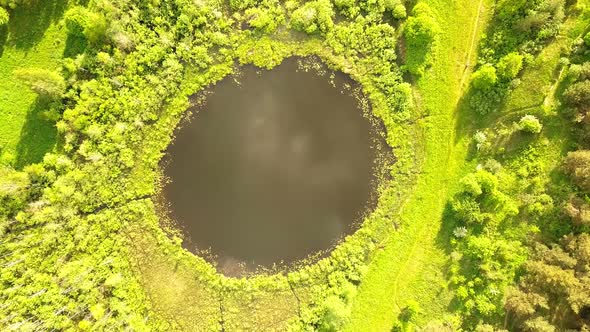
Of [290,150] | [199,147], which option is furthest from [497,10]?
[199,147]

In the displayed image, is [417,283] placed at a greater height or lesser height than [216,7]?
lesser

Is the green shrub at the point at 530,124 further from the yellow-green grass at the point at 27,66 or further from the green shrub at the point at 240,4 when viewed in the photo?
the yellow-green grass at the point at 27,66

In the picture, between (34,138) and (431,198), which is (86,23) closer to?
(34,138)

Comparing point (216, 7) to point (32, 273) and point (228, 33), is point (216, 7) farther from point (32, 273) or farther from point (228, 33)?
point (32, 273)

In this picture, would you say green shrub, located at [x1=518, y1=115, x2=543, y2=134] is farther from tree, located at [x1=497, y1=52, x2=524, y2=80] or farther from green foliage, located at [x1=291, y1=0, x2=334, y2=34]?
green foliage, located at [x1=291, y1=0, x2=334, y2=34]

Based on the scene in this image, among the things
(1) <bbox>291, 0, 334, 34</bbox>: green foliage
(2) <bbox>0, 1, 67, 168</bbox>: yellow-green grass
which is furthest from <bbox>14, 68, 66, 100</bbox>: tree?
(1) <bbox>291, 0, 334, 34</bbox>: green foliage

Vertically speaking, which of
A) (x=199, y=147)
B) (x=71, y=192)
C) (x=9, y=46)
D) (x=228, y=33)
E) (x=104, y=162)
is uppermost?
(x=228, y=33)
